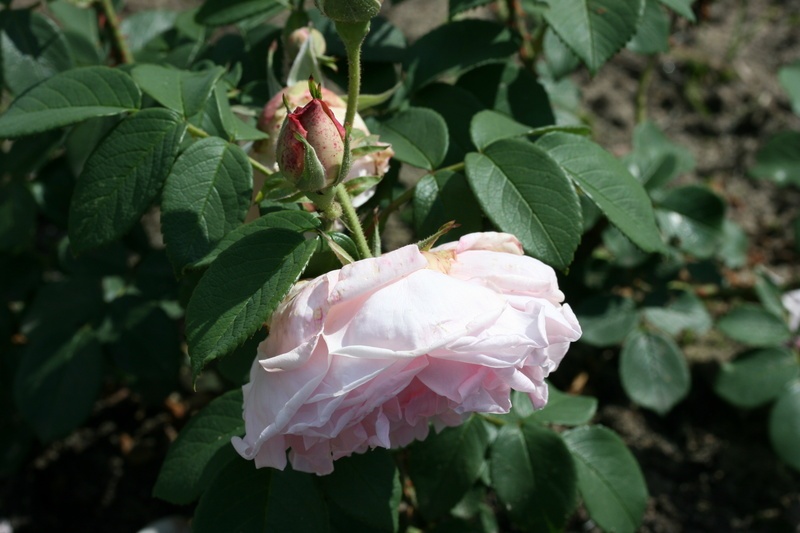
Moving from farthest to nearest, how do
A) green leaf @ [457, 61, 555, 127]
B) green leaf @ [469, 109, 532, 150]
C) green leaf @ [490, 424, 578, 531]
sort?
green leaf @ [457, 61, 555, 127], green leaf @ [490, 424, 578, 531], green leaf @ [469, 109, 532, 150]

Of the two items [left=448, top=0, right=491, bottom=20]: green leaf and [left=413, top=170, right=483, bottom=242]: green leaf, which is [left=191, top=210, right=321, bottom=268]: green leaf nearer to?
[left=413, top=170, right=483, bottom=242]: green leaf

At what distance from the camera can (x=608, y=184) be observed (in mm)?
1072

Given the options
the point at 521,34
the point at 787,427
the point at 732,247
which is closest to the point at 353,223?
the point at 521,34

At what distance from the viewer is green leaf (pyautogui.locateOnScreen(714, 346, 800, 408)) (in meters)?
1.72

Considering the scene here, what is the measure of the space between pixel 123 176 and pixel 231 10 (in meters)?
0.47

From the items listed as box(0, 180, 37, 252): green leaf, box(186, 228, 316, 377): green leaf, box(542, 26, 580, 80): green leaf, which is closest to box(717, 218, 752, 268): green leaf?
box(542, 26, 580, 80): green leaf

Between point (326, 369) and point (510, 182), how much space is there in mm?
412

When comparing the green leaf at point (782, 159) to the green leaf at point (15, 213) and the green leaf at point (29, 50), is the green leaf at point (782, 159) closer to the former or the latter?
the green leaf at point (29, 50)

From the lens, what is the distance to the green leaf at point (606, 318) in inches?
69.3

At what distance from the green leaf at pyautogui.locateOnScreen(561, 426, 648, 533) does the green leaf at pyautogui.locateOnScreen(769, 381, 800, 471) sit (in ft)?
1.69

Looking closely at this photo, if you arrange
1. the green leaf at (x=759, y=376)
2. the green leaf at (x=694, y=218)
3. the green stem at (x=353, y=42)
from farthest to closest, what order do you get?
the green leaf at (x=694, y=218)
the green leaf at (x=759, y=376)
the green stem at (x=353, y=42)

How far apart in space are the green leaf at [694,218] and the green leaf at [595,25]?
77cm

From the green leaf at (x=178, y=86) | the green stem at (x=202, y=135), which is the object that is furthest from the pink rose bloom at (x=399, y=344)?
the green leaf at (x=178, y=86)

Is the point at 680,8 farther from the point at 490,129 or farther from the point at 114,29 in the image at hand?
the point at 114,29
